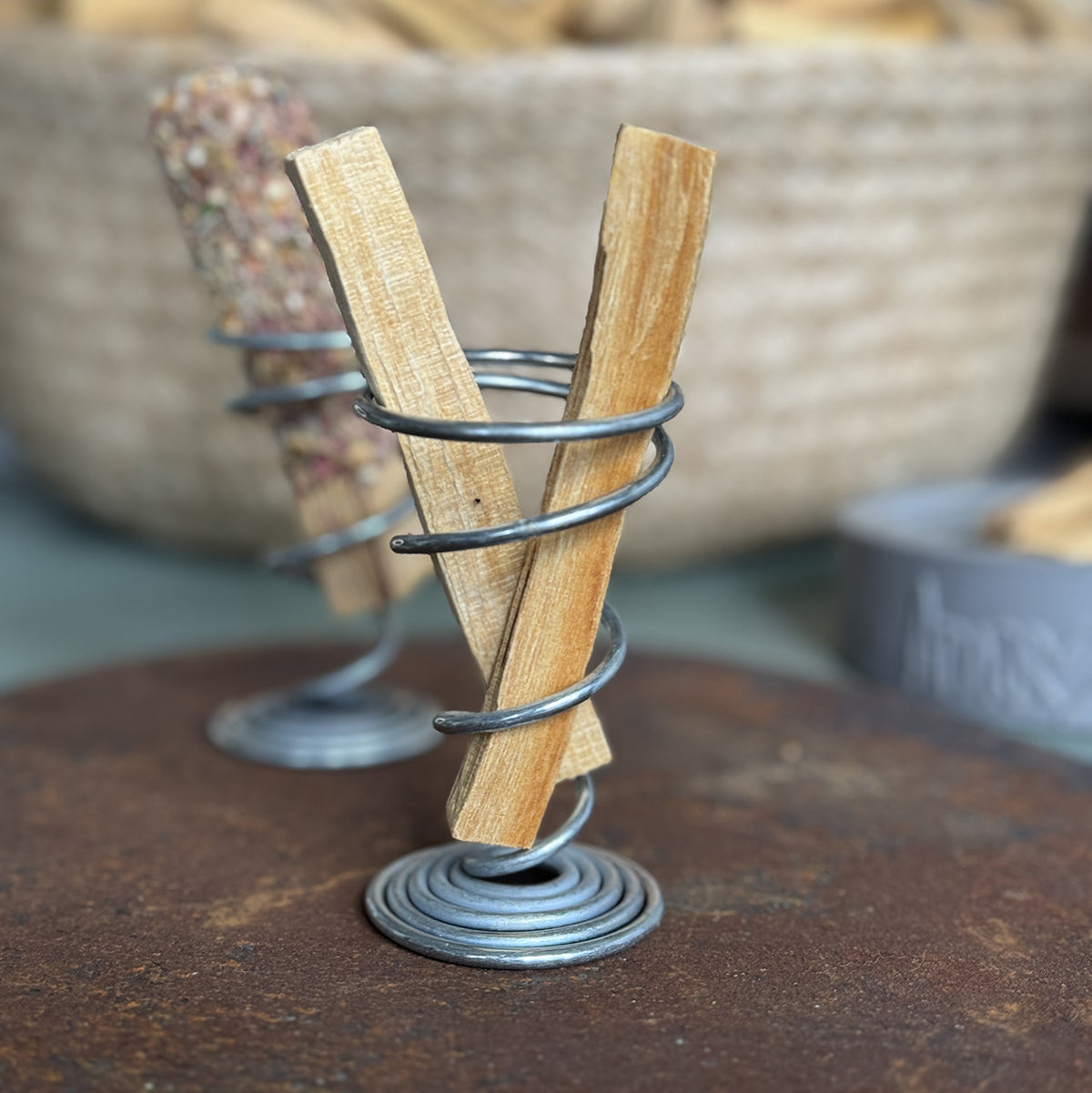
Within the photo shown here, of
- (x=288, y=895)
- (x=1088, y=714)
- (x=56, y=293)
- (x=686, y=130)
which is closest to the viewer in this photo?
(x=288, y=895)

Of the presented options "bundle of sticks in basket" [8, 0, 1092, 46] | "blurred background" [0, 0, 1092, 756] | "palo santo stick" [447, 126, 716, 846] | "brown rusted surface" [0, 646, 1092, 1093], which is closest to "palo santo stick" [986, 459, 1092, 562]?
"blurred background" [0, 0, 1092, 756]

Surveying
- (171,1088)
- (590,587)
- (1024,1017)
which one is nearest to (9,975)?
(171,1088)

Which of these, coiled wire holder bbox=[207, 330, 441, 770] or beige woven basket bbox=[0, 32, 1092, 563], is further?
beige woven basket bbox=[0, 32, 1092, 563]

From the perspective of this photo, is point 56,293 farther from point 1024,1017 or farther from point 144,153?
point 1024,1017

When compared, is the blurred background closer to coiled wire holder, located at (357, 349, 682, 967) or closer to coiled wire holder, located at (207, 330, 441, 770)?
coiled wire holder, located at (207, 330, 441, 770)

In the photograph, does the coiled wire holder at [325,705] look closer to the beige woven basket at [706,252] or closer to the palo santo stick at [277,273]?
the palo santo stick at [277,273]

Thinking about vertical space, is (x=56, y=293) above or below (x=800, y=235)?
below
